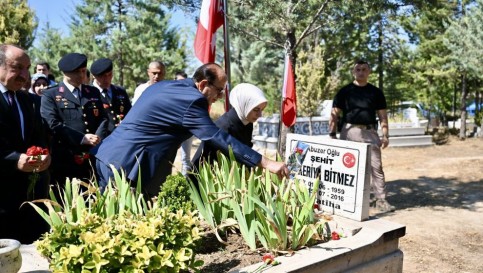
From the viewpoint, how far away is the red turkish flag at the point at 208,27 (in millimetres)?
5367

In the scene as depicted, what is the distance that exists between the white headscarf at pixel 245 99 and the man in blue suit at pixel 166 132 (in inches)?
18.5

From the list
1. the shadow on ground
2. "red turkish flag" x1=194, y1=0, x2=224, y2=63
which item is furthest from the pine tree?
the shadow on ground

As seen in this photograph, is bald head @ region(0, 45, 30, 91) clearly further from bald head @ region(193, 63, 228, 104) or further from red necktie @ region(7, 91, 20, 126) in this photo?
bald head @ region(193, 63, 228, 104)

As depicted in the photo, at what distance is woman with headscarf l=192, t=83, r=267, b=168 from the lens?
3525 millimetres

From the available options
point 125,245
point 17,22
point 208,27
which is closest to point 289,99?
point 208,27

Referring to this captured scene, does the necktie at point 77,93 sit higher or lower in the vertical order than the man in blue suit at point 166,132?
higher

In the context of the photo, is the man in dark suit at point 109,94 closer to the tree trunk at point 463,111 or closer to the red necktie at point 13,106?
the red necktie at point 13,106

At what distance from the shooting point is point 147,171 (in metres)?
3.01

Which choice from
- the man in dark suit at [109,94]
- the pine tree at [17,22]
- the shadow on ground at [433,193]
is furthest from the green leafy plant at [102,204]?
the pine tree at [17,22]

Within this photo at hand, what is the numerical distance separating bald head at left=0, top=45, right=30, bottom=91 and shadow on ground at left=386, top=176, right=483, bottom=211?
16.9 ft

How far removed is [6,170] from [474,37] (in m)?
14.2

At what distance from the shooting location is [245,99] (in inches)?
139

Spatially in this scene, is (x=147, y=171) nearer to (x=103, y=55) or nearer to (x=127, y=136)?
(x=127, y=136)

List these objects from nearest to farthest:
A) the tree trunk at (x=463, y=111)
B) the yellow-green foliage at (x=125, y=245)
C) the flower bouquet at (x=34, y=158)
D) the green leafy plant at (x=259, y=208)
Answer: the yellow-green foliage at (x=125, y=245), the green leafy plant at (x=259, y=208), the flower bouquet at (x=34, y=158), the tree trunk at (x=463, y=111)
